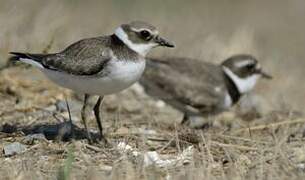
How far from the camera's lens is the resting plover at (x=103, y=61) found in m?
6.29

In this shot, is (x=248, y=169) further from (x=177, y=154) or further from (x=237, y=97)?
(x=237, y=97)

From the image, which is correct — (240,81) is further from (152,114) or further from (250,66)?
(152,114)

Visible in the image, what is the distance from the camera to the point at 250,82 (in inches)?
380

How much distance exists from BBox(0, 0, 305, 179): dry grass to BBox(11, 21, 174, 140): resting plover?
0.50m

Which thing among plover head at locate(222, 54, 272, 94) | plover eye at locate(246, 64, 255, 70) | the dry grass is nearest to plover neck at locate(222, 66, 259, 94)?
plover head at locate(222, 54, 272, 94)

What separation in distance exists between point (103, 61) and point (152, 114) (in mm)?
2354

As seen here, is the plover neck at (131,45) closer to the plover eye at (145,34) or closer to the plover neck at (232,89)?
Answer: the plover eye at (145,34)

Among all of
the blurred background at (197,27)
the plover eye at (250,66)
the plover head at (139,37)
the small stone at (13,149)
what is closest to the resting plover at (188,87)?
the plover eye at (250,66)

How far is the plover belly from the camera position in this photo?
6.26 meters

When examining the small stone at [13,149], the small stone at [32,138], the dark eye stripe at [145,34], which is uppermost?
the dark eye stripe at [145,34]

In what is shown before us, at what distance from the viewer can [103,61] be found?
632 cm

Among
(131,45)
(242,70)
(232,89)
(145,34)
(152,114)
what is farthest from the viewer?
(242,70)

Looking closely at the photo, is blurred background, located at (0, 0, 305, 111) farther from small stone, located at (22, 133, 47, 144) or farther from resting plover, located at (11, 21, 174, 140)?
small stone, located at (22, 133, 47, 144)

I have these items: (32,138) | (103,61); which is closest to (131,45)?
(103,61)
